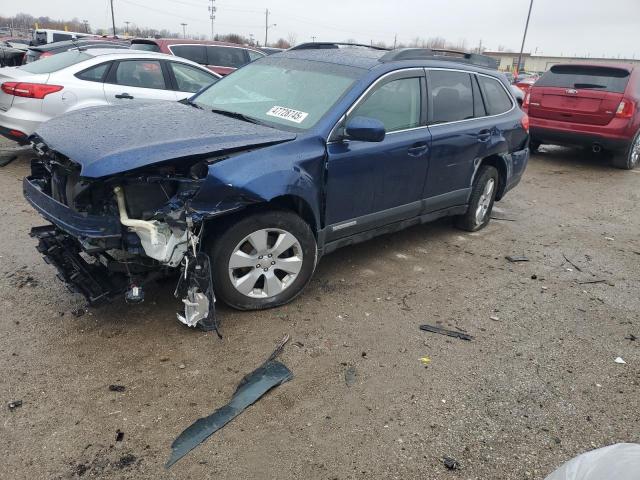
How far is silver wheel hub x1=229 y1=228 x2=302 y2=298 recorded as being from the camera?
344 cm

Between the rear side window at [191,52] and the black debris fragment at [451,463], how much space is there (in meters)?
10.2

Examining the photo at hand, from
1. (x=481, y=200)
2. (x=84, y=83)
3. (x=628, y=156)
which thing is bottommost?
(x=628, y=156)

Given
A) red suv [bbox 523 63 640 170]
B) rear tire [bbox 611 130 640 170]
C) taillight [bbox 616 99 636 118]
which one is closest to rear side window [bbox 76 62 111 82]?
red suv [bbox 523 63 640 170]

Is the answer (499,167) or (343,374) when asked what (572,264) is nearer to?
(499,167)

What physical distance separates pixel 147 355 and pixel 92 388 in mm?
384

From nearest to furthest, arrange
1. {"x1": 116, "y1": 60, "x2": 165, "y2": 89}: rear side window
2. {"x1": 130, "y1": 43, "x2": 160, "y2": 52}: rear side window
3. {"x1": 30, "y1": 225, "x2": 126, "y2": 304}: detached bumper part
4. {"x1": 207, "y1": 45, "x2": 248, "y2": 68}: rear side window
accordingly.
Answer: {"x1": 30, "y1": 225, "x2": 126, "y2": 304}: detached bumper part < {"x1": 116, "y1": 60, "x2": 165, "y2": 89}: rear side window < {"x1": 130, "y1": 43, "x2": 160, "y2": 52}: rear side window < {"x1": 207, "y1": 45, "x2": 248, "y2": 68}: rear side window

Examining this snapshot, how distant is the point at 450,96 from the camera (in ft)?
15.8

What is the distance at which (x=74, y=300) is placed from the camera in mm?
3684

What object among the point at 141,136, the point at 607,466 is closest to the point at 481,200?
the point at 141,136

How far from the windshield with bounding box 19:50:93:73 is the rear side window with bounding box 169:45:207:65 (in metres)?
3.75

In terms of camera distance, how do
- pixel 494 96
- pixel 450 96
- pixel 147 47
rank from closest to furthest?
pixel 450 96 → pixel 494 96 → pixel 147 47

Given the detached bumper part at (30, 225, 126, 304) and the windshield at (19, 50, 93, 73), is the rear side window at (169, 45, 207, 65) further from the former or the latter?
the detached bumper part at (30, 225, 126, 304)

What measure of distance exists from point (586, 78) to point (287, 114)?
7.33 metres

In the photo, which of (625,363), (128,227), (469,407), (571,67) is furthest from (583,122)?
(128,227)
